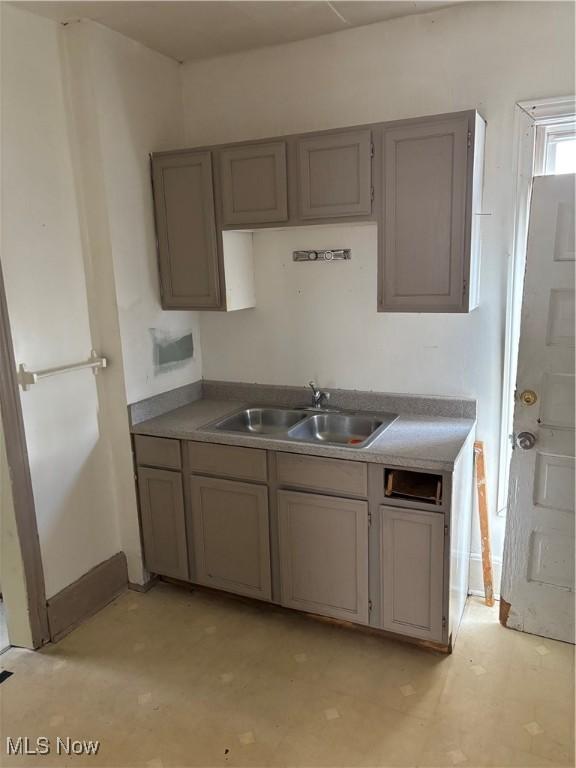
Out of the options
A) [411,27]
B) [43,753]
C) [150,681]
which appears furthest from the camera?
[411,27]

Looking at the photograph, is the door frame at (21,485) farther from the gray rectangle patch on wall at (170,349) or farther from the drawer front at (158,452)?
the gray rectangle patch on wall at (170,349)

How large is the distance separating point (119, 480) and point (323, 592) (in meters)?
1.15

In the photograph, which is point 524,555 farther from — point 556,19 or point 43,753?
point 556,19

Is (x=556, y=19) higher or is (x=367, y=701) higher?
(x=556, y=19)

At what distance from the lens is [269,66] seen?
2.71 metres

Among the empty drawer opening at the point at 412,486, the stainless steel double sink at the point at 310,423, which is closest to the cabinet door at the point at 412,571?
A: the empty drawer opening at the point at 412,486

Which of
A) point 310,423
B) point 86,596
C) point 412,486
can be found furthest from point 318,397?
point 86,596

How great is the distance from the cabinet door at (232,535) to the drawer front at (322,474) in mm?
153

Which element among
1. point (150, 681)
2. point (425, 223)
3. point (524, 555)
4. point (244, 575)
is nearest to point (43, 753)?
point (150, 681)

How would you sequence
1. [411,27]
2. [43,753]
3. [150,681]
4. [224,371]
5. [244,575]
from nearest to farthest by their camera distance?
[43,753], [150,681], [411,27], [244,575], [224,371]

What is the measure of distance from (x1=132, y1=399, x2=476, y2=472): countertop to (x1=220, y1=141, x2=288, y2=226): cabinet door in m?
0.97

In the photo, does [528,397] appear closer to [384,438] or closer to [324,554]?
[384,438]

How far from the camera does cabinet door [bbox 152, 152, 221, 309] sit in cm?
263
